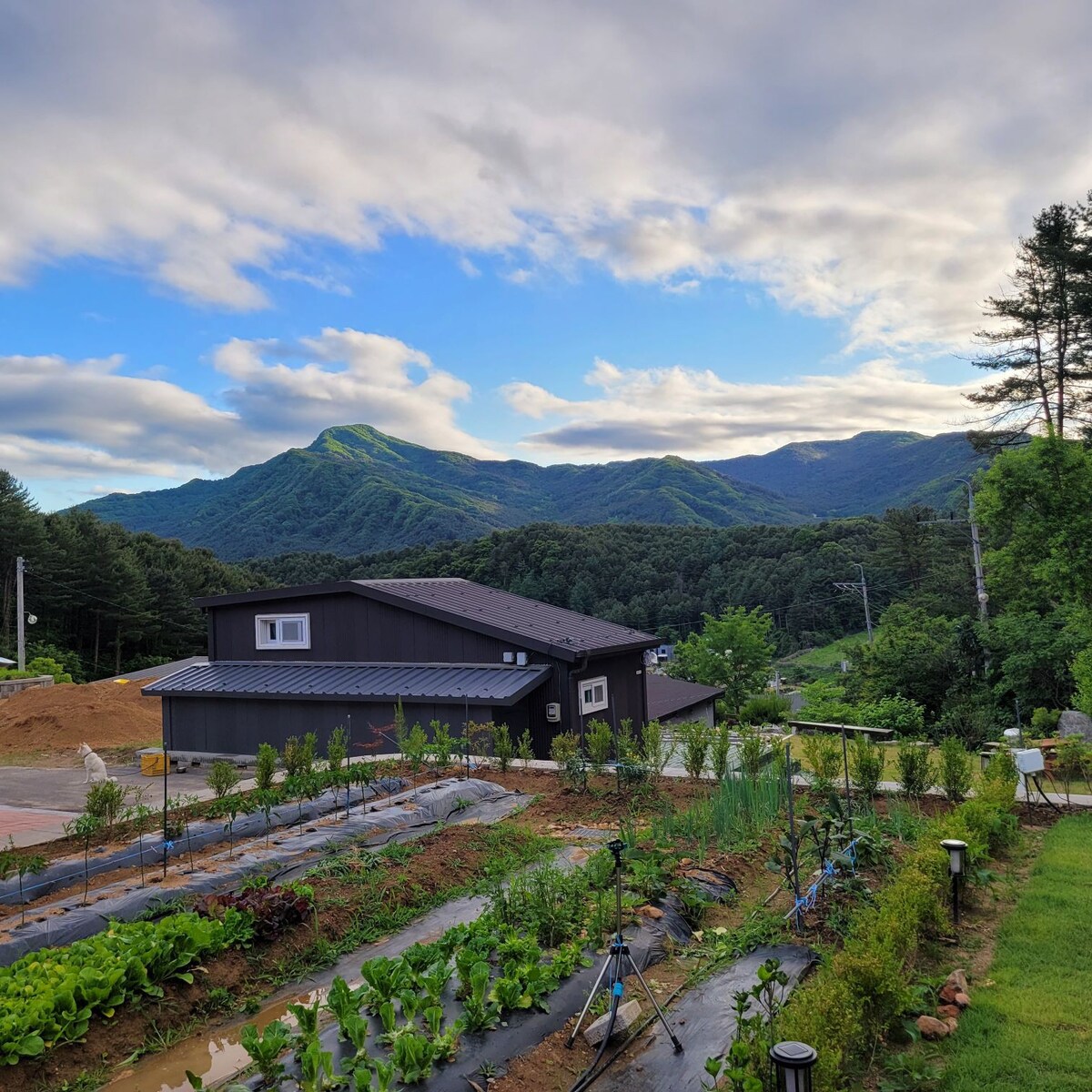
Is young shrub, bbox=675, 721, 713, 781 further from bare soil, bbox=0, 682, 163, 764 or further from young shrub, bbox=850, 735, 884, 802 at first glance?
bare soil, bbox=0, 682, 163, 764

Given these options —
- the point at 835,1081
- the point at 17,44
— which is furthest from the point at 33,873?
the point at 17,44

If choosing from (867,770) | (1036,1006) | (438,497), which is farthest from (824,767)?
(438,497)

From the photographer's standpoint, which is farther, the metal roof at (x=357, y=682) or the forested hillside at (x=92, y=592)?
the forested hillside at (x=92, y=592)

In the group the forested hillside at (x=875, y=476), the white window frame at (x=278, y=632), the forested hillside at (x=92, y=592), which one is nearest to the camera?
the white window frame at (x=278, y=632)

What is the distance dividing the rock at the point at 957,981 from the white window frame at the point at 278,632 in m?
13.1

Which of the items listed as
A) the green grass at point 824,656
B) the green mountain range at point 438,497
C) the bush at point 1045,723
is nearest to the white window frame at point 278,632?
the bush at point 1045,723

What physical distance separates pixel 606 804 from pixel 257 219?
12.3 metres

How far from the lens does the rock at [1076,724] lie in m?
12.1

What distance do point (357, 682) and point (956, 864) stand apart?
1075 cm

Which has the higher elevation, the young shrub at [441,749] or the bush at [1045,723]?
the young shrub at [441,749]

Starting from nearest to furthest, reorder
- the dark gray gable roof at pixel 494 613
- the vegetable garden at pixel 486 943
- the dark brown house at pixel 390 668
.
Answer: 1. the vegetable garden at pixel 486 943
2. the dark brown house at pixel 390 668
3. the dark gray gable roof at pixel 494 613

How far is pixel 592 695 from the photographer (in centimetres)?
1335

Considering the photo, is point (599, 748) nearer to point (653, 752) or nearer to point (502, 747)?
point (653, 752)

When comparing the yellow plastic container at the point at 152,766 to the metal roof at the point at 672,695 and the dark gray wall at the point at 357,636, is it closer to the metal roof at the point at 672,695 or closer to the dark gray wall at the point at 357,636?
the dark gray wall at the point at 357,636
